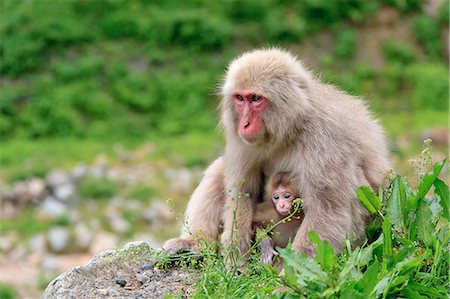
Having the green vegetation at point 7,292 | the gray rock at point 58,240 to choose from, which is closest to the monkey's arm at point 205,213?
the green vegetation at point 7,292

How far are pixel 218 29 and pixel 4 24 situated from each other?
12.5 ft

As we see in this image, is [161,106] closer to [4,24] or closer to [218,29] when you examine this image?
[218,29]

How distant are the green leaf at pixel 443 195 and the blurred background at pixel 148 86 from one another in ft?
26.5

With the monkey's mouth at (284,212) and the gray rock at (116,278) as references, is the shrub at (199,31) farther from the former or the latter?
the monkey's mouth at (284,212)

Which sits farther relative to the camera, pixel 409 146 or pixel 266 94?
pixel 409 146

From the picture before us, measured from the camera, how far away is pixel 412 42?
1788cm

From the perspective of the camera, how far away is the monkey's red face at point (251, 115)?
21.0 feet

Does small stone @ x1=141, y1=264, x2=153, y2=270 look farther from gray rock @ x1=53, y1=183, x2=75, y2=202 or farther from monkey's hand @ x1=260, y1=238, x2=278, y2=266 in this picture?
gray rock @ x1=53, y1=183, x2=75, y2=202

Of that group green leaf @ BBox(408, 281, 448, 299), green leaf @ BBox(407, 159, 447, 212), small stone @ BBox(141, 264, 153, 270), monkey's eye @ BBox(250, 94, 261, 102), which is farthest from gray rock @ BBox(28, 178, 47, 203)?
green leaf @ BBox(408, 281, 448, 299)

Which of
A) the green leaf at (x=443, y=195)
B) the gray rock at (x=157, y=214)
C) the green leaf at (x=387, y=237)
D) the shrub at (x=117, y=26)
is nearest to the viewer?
the green leaf at (x=387, y=237)

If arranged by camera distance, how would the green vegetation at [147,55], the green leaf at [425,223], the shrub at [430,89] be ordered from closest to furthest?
1. the green leaf at [425,223]
2. the green vegetation at [147,55]
3. the shrub at [430,89]

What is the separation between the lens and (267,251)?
6336mm

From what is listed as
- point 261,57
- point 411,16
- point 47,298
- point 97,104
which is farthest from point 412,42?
point 47,298

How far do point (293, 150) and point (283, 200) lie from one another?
0.35 m
